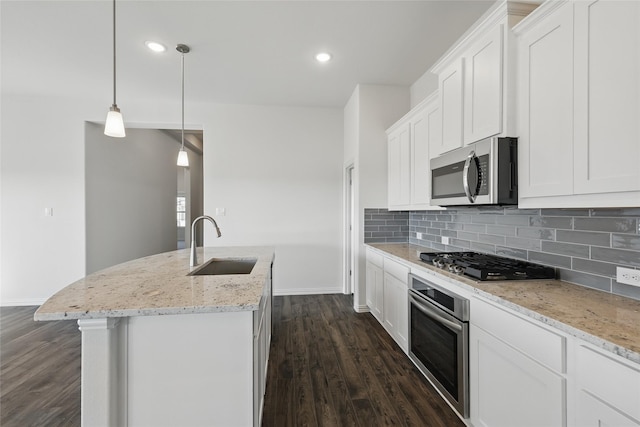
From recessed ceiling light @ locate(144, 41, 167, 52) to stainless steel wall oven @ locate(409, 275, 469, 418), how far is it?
10.0 ft

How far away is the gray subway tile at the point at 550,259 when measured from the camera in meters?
1.51

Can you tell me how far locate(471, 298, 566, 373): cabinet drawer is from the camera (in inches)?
40.1

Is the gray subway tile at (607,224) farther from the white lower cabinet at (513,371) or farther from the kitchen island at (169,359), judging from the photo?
the kitchen island at (169,359)

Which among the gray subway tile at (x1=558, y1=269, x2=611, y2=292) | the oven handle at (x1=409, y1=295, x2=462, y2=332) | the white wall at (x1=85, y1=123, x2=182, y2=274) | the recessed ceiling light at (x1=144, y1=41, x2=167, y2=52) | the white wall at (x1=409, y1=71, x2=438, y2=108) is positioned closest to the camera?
the gray subway tile at (x1=558, y1=269, x2=611, y2=292)

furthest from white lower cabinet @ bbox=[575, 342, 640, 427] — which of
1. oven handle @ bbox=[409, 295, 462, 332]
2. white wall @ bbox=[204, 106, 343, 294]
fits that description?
white wall @ bbox=[204, 106, 343, 294]

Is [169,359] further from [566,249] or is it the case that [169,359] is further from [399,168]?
[399,168]

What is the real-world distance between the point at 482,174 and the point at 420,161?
3.31ft

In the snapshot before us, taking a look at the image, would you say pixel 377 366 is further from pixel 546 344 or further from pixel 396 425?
pixel 546 344

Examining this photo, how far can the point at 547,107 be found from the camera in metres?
1.30

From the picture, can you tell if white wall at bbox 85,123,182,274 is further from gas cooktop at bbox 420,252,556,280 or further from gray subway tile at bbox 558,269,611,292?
gray subway tile at bbox 558,269,611,292

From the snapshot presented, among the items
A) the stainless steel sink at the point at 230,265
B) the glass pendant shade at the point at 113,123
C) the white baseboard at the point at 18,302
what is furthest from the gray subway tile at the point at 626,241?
the white baseboard at the point at 18,302

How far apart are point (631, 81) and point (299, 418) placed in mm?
2244

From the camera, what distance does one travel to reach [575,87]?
117cm

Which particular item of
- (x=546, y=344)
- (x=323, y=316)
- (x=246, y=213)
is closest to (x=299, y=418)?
(x=546, y=344)
